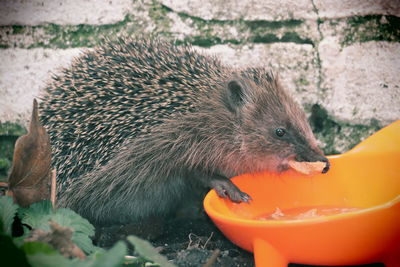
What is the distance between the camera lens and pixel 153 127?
9.96 ft

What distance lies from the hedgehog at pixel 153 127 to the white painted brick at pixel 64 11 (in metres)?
0.55

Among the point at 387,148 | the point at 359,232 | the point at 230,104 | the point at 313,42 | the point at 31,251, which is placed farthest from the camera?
the point at 313,42

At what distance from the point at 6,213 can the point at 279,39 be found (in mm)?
2620

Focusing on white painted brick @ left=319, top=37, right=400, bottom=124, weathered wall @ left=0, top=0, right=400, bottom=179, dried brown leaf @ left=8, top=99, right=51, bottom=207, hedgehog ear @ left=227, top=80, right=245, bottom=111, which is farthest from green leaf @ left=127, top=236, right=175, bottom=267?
white painted brick @ left=319, top=37, right=400, bottom=124

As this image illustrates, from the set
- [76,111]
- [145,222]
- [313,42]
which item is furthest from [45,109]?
[313,42]

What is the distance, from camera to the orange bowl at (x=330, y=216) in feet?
6.71

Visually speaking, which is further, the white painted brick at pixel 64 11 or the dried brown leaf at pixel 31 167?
the white painted brick at pixel 64 11

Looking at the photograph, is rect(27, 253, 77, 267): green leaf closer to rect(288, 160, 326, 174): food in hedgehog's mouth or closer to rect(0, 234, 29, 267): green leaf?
rect(0, 234, 29, 267): green leaf

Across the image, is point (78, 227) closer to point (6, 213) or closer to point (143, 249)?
point (6, 213)

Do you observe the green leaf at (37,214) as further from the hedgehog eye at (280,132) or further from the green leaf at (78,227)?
the hedgehog eye at (280,132)

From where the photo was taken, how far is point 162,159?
123 inches

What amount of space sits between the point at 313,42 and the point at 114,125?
6.06ft

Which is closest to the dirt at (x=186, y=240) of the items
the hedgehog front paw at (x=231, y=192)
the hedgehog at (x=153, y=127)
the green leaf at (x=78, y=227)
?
the hedgehog at (x=153, y=127)

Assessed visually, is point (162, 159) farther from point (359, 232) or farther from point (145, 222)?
point (359, 232)
